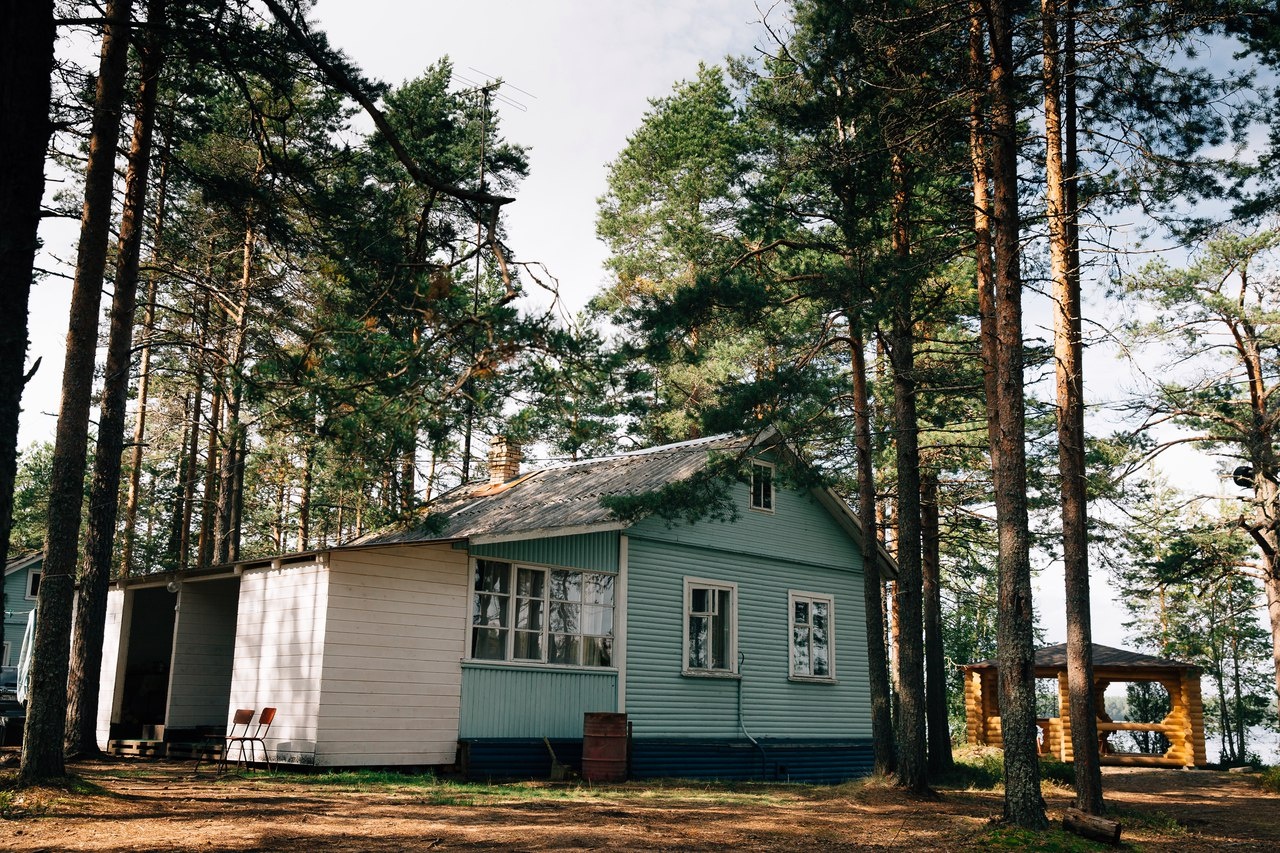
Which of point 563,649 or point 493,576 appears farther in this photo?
point 563,649

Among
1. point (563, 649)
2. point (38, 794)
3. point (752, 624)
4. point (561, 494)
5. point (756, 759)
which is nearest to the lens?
point (38, 794)

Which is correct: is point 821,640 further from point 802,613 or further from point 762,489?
point 762,489

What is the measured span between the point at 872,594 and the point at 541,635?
5444mm

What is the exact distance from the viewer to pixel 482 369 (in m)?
8.45

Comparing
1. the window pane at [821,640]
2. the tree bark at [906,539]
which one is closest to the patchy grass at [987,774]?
the window pane at [821,640]

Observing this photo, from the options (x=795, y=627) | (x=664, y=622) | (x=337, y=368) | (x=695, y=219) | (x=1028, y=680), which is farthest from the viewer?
(x=695, y=219)

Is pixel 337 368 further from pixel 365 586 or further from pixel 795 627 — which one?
pixel 795 627

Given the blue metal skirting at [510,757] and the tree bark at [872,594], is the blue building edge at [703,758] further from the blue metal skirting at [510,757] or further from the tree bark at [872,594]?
the tree bark at [872,594]

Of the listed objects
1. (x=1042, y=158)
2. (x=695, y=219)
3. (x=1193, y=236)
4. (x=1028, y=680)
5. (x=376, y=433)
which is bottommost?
(x=1028, y=680)

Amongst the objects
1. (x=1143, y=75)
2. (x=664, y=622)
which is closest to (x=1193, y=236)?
(x=1143, y=75)

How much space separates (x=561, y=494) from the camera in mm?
18734

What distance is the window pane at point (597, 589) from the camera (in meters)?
16.3

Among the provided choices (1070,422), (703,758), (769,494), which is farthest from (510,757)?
(1070,422)

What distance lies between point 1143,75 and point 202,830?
1175cm
